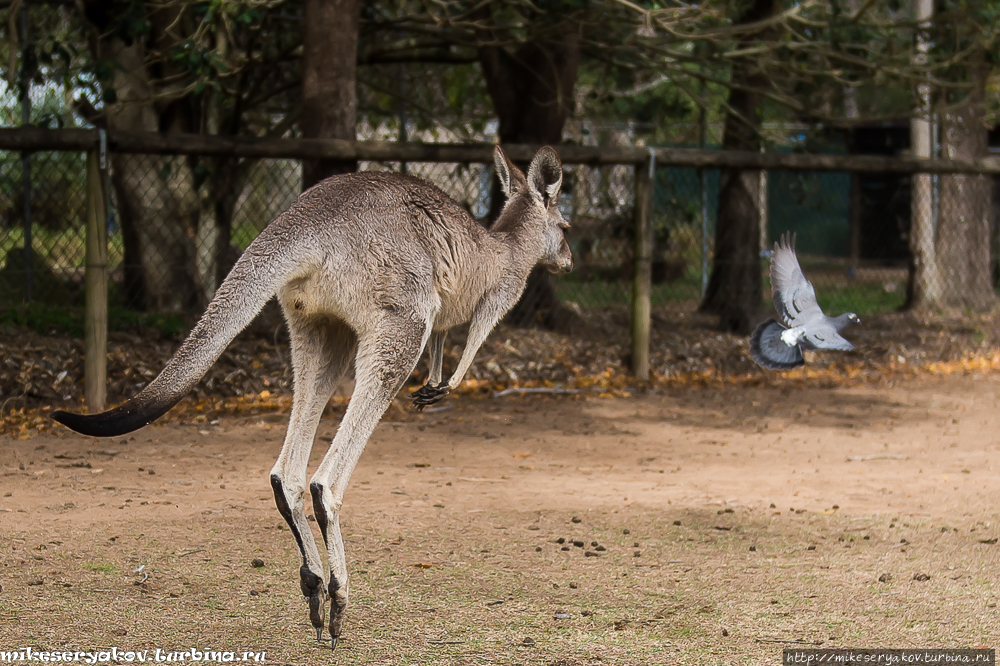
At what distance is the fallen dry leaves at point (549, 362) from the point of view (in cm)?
742

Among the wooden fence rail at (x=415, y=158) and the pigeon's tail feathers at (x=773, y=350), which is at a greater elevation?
the wooden fence rail at (x=415, y=158)

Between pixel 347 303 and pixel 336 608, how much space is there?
3.30ft

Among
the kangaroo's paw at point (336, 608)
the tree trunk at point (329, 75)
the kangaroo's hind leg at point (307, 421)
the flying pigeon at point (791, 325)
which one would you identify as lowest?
the kangaroo's paw at point (336, 608)

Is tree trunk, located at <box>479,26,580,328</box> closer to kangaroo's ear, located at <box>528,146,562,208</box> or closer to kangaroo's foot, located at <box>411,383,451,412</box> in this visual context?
kangaroo's ear, located at <box>528,146,562,208</box>

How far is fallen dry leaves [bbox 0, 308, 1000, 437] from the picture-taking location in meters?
7.42

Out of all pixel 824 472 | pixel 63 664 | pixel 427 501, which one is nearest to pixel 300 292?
pixel 63 664

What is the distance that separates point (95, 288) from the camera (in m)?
7.22

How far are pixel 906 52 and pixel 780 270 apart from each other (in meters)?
6.56

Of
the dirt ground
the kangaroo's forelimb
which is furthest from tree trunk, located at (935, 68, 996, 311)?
the kangaroo's forelimb

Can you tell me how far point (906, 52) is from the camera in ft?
31.0

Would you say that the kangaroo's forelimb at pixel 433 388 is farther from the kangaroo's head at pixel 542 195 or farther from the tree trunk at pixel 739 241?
the tree trunk at pixel 739 241

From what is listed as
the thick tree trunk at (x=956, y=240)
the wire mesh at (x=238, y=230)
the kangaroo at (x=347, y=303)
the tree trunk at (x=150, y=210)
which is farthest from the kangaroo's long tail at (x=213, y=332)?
the thick tree trunk at (x=956, y=240)

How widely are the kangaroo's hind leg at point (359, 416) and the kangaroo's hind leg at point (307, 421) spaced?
0.08m

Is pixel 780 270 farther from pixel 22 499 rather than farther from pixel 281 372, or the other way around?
pixel 281 372
